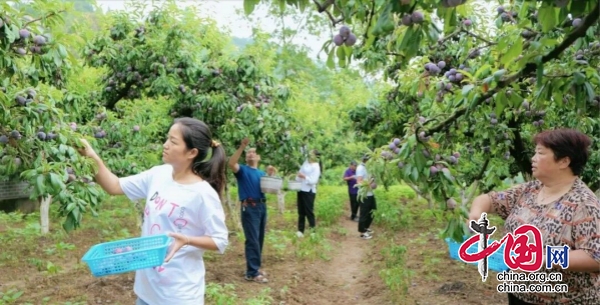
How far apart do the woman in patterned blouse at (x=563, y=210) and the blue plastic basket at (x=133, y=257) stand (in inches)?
53.1

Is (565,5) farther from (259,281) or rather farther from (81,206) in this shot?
(259,281)

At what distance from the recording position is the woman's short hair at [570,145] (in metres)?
2.26

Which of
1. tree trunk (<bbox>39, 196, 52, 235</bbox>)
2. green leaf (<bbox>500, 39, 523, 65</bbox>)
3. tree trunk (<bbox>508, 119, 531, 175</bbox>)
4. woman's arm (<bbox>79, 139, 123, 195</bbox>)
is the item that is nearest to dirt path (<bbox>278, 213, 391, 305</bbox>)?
tree trunk (<bbox>508, 119, 531, 175</bbox>)

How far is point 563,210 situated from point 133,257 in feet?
5.45

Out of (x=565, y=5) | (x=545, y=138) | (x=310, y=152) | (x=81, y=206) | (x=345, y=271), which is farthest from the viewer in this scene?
(x=310, y=152)

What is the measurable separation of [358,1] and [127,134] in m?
4.47

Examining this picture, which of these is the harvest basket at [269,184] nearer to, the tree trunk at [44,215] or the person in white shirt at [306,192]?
the person in white shirt at [306,192]

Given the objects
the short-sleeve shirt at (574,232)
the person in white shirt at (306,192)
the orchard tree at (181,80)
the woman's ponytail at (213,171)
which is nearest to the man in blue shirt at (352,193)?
the person in white shirt at (306,192)

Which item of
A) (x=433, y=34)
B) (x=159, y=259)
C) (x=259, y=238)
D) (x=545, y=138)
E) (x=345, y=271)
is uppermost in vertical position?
(x=433, y=34)

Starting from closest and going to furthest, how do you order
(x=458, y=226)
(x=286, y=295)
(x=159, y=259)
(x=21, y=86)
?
1. (x=159, y=259)
2. (x=458, y=226)
3. (x=21, y=86)
4. (x=286, y=295)

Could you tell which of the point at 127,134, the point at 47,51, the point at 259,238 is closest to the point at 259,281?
the point at 259,238

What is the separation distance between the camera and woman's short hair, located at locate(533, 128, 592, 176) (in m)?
2.26

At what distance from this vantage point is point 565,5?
1.61 metres

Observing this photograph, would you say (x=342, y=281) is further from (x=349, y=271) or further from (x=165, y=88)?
(x=165, y=88)
